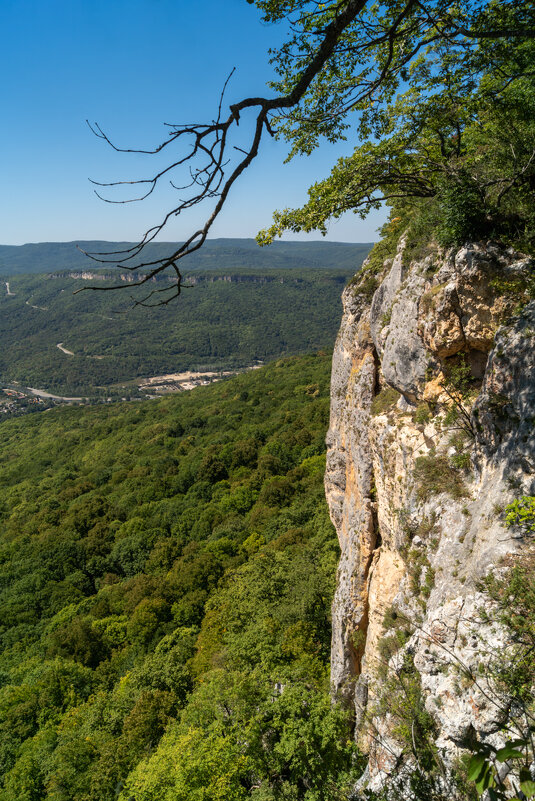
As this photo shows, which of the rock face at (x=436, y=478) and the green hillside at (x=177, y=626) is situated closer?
the rock face at (x=436, y=478)

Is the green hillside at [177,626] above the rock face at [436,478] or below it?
below

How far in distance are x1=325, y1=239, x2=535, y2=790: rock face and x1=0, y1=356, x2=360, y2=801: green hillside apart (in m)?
2.74

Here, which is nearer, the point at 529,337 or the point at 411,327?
the point at 529,337

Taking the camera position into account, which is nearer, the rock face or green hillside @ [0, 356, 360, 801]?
the rock face

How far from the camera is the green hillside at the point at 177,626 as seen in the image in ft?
34.1

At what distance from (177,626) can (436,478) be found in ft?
74.3

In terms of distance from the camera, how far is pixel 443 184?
318 inches

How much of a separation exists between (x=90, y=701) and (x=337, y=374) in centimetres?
2029

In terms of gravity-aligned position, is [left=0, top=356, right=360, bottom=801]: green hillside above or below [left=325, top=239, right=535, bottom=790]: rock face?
below

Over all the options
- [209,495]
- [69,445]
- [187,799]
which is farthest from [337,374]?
[69,445]

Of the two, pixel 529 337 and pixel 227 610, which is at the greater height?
pixel 529 337

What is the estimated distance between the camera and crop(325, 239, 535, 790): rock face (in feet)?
20.6

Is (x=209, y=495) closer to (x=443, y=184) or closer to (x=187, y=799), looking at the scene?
(x=187, y=799)

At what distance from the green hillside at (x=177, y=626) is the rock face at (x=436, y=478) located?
2736 mm
